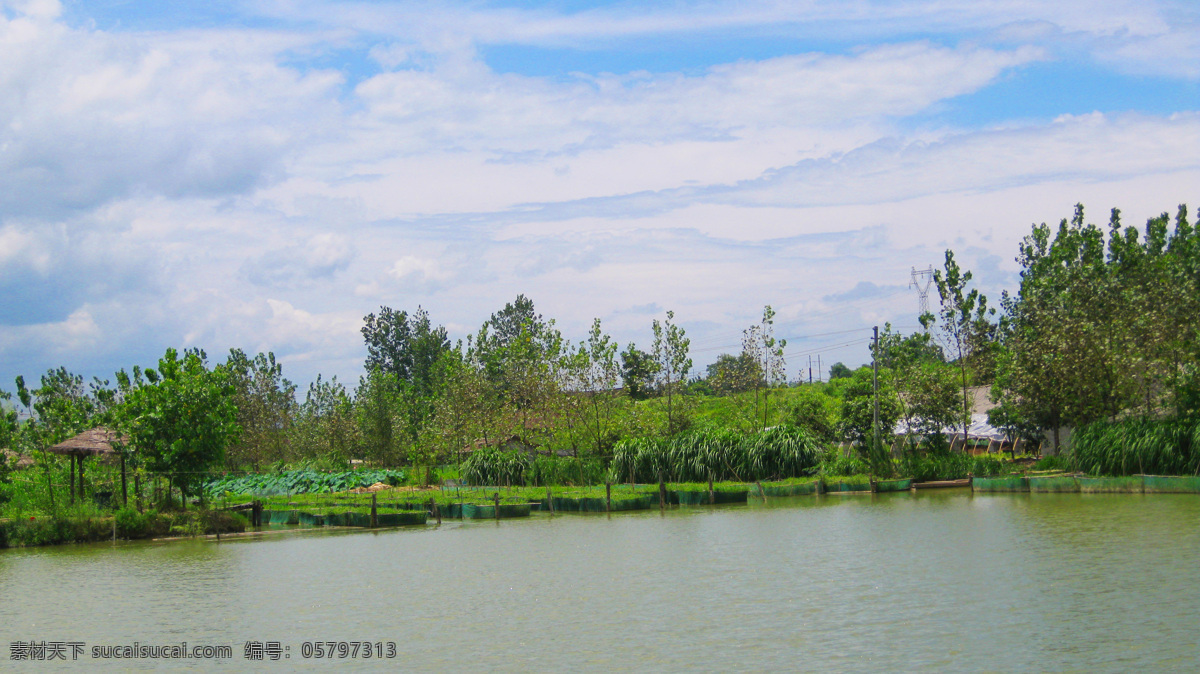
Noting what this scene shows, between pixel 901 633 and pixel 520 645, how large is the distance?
5.69 m

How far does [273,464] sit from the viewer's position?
60625 millimetres

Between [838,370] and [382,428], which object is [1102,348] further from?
[838,370]

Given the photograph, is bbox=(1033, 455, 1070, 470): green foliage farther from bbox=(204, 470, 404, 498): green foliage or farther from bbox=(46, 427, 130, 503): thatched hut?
bbox=(46, 427, 130, 503): thatched hut

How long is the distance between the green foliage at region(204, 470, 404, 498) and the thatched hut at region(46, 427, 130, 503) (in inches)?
Result: 596

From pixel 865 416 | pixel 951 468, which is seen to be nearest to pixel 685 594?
pixel 951 468

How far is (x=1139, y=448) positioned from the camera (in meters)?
31.4

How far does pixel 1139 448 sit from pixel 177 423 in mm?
30769

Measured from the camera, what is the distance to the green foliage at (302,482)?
4644 centimetres

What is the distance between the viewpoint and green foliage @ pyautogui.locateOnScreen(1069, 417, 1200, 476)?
30422 mm

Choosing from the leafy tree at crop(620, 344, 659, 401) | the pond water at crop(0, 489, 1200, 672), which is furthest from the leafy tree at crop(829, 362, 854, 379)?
the pond water at crop(0, 489, 1200, 672)

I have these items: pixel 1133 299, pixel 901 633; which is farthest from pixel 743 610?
pixel 1133 299

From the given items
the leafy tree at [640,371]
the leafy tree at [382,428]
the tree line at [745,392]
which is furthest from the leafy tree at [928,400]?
the leafy tree at [382,428]

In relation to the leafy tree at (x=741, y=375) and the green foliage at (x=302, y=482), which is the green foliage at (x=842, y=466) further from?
the green foliage at (x=302, y=482)

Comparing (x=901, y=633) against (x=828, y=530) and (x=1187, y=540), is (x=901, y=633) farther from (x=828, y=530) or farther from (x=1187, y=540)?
(x=828, y=530)
